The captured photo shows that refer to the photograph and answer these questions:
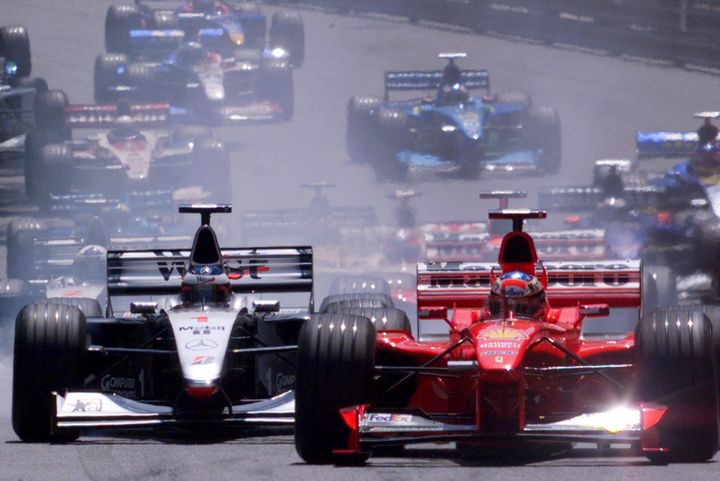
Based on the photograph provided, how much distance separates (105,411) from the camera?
1405cm

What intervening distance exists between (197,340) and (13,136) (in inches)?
792

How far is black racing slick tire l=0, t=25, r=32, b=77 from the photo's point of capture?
1475 inches

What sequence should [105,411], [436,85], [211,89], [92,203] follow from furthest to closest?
[211,89] < [436,85] < [92,203] < [105,411]

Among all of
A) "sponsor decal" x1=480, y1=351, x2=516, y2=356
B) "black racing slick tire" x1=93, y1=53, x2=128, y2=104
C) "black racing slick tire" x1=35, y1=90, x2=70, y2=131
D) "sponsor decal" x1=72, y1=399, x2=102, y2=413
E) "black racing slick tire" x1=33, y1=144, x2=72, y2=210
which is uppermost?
"black racing slick tire" x1=93, y1=53, x2=128, y2=104

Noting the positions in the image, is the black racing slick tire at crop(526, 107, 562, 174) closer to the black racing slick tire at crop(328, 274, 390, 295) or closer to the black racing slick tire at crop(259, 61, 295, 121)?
the black racing slick tire at crop(259, 61, 295, 121)

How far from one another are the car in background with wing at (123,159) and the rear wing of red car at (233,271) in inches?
527

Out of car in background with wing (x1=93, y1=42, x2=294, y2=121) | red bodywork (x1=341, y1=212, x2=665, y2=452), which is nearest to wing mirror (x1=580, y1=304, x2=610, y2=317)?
red bodywork (x1=341, y1=212, x2=665, y2=452)

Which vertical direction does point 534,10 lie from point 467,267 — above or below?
above

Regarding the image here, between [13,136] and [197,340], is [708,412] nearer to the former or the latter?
[197,340]

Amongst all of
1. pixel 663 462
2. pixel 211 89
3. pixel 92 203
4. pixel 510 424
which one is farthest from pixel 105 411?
pixel 211 89

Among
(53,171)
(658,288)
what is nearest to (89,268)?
(53,171)

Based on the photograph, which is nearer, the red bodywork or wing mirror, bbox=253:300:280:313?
the red bodywork

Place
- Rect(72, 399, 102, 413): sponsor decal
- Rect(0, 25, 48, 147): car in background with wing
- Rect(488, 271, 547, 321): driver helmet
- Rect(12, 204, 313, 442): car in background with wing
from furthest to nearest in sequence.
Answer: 1. Rect(0, 25, 48, 147): car in background with wing
2. Rect(12, 204, 313, 442): car in background with wing
3. Rect(72, 399, 102, 413): sponsor decal
4. Rect(488, 271, 547, 321): driver helmet

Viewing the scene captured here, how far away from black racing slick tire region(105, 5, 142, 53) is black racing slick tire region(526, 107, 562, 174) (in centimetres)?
1128
